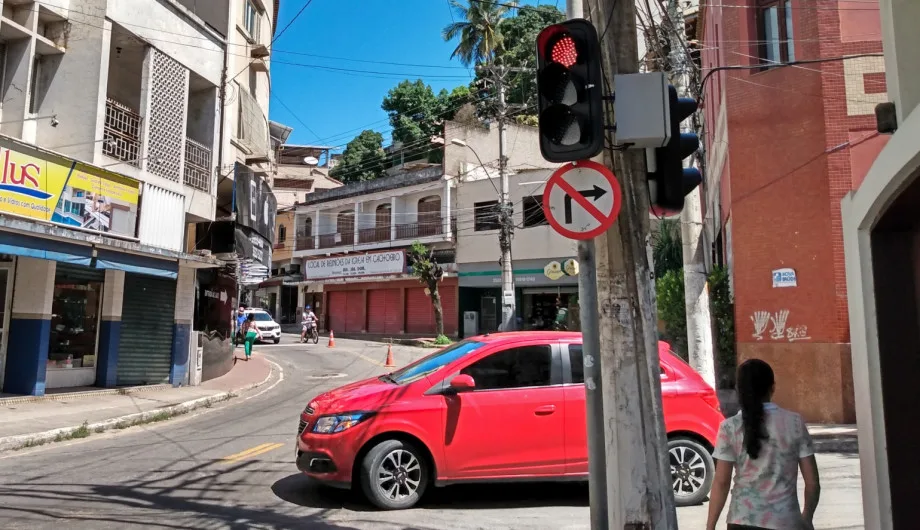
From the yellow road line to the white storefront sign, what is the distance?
1050 inches

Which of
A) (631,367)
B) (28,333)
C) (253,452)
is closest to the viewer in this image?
(631,367)

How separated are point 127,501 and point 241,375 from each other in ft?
40.6

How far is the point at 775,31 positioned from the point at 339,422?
11266 mm

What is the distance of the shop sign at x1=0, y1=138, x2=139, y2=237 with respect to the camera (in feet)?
34.2

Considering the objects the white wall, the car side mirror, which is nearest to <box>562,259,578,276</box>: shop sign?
the white wall

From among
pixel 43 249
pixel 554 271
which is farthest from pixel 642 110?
pixel 554 271

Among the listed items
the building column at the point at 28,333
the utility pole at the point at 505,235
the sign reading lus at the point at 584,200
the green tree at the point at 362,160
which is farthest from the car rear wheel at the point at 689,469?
the green tree at the point at 362,160

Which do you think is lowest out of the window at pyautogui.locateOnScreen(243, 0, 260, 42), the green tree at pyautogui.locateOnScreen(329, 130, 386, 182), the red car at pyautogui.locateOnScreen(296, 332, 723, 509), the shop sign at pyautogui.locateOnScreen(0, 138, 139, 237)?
the red car at pyautogui.locateOnScreen(296, 332, 723, 509)

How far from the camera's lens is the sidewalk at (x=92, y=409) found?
931 cm

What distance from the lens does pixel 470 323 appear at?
33.4 meters

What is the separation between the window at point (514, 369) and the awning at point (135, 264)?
8.87 m

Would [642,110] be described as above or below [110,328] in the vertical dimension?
above

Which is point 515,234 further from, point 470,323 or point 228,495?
point 228,495

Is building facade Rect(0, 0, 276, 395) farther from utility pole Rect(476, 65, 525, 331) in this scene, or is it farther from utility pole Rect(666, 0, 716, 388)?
utility pole Rect(476, 65, 525, 331)
